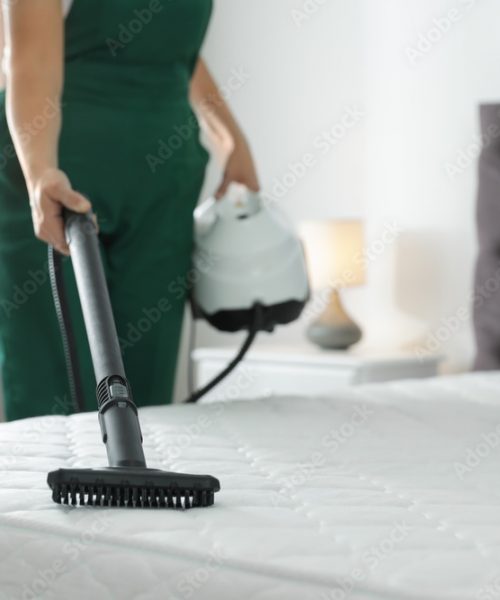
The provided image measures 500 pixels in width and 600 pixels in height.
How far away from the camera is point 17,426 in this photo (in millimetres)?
1422

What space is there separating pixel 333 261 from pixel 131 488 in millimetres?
2135

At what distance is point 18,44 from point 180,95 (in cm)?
38

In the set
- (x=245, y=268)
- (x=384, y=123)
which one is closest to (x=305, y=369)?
(x=384, y=123)

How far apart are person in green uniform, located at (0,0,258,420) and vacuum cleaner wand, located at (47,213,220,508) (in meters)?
0.49

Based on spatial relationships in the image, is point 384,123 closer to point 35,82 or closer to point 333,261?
point 333,261

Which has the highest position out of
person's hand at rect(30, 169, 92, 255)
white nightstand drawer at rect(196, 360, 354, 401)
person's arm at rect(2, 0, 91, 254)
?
person's arm at rect(2, 0, 91, 254)

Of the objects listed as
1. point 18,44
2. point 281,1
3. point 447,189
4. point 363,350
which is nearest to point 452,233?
point 447,189

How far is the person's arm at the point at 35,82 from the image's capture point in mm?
1507

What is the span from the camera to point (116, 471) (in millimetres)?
985

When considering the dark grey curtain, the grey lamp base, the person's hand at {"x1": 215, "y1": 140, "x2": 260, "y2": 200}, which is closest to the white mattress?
A: the person's hand at {"x1": 215, "y1": 140, "x2": 260, "y2": 200}

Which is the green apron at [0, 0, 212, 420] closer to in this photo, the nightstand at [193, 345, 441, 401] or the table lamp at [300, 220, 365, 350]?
the nightstand at [193, 345, 441, 401]

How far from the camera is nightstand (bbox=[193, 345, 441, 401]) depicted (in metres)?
2.82

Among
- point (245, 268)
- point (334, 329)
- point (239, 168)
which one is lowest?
point (334, 329)

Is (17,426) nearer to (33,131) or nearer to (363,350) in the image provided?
(33,131)
